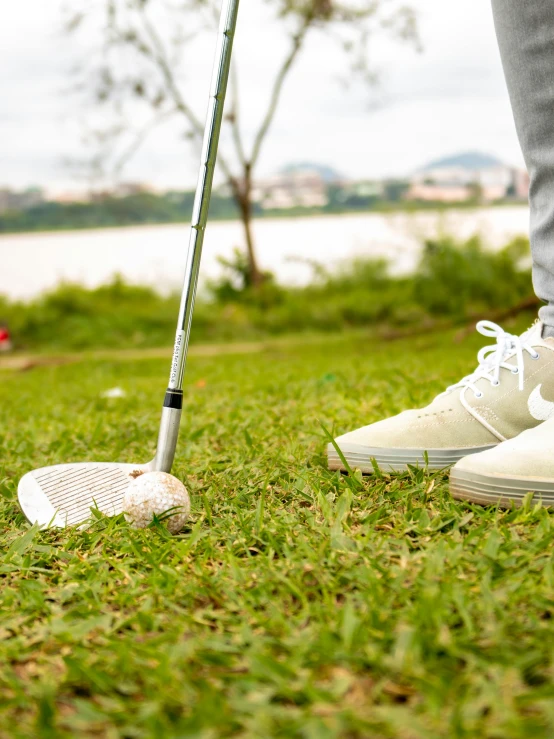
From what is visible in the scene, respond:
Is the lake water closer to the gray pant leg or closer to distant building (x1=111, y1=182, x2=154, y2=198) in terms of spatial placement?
distant building (x1=111, y1=182, x2=154, y2=198)

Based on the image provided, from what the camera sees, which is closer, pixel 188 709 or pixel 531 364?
pixel 188 709

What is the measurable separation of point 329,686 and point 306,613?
0.49 ft

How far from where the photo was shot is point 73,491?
1.38 m

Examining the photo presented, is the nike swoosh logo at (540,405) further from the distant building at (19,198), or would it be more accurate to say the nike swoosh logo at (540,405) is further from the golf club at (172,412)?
the distant building at (19,198)

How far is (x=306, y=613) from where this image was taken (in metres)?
0.88

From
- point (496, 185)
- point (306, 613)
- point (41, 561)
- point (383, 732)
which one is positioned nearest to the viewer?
point (383, 732)

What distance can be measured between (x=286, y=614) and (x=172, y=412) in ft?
1.66

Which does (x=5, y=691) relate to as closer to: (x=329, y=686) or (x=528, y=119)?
(x=329, y=686)

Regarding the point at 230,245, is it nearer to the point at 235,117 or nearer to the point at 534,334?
the point at 235,117

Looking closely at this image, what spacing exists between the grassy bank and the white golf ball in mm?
4360

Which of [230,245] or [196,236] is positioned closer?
[196,236]

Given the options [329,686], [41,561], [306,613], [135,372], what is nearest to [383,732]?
[329,686]

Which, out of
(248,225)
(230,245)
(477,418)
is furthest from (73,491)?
(230,245)

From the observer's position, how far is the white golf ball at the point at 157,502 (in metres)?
1.21
